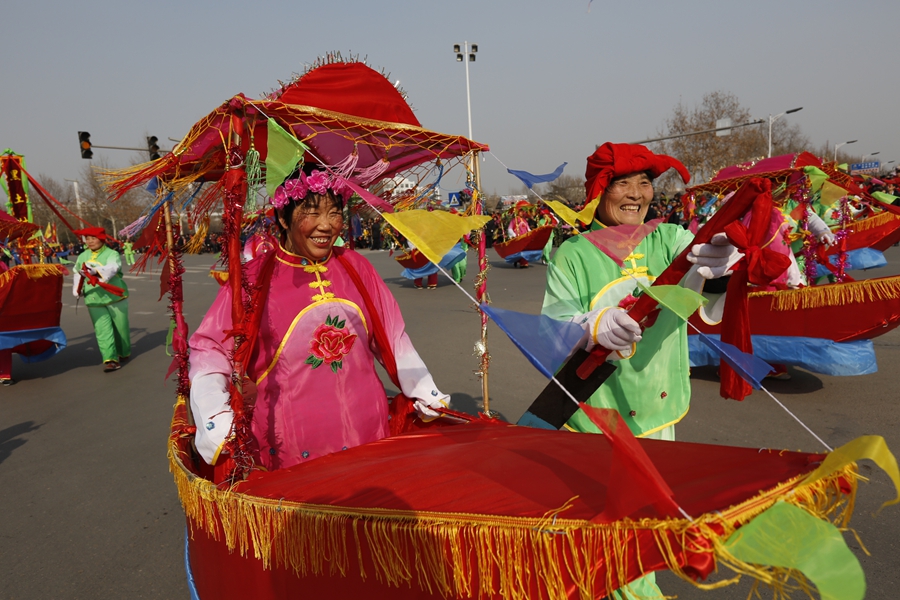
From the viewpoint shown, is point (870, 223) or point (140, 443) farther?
point (870, 223)

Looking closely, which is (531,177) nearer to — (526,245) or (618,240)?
(618,240)

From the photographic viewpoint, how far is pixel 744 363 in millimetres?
1826

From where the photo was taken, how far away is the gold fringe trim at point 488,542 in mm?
1093

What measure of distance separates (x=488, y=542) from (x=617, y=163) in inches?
70.3

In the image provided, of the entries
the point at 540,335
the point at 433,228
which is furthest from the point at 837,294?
the point at 433,228

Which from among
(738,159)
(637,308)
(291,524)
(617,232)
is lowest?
(291,524)

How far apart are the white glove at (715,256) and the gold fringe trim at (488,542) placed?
3.12 ft

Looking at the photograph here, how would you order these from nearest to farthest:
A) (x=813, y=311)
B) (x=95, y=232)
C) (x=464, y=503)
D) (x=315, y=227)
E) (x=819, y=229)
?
(x=464, y=503)
(x=315, y=227)
(x=813, y=311)
(x=819, y=229)
(x=95, y=232)

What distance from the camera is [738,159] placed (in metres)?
30.1

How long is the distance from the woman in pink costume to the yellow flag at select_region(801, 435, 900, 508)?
1.82m

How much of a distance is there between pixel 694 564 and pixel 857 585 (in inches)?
9.5

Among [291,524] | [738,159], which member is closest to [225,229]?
[291,524]

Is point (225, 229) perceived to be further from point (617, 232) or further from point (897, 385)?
point (897, 385)

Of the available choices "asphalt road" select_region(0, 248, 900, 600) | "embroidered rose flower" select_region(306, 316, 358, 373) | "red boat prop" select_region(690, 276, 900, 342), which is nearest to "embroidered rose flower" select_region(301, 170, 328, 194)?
"embroidered rose flower" select_region(306, 316, 358, 373)
